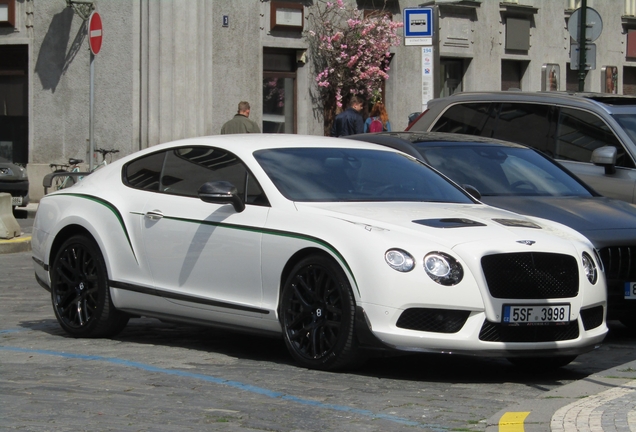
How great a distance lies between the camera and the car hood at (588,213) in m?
8.90

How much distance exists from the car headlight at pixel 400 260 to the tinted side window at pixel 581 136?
16.9 ft

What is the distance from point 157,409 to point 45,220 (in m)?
3.48

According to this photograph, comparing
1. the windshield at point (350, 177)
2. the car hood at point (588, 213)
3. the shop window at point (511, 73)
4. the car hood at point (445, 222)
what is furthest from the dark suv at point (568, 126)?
→ the shop window at point (511, 73)

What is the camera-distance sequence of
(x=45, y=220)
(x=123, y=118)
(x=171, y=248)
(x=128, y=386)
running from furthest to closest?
(x=123, y=118), (x=45, y=220), (x=171, y=248), (x=128, y=386)

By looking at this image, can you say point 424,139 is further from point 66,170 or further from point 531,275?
point 66,170

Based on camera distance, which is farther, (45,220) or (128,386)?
(45,220)

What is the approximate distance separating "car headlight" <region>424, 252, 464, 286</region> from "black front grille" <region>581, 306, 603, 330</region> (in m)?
0.90

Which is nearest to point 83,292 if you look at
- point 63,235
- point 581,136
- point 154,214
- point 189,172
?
point 63,235

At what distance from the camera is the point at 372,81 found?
1087 inches

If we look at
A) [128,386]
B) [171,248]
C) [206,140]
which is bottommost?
[128,386]

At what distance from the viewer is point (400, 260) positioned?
6.91 meters

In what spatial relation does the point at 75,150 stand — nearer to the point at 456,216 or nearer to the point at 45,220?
the point at 45,220

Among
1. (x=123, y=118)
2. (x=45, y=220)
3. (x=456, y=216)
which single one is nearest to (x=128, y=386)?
(x=456, y=216)

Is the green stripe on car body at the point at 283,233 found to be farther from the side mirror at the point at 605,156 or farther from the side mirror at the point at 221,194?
the side mirror at the point at 605,156
